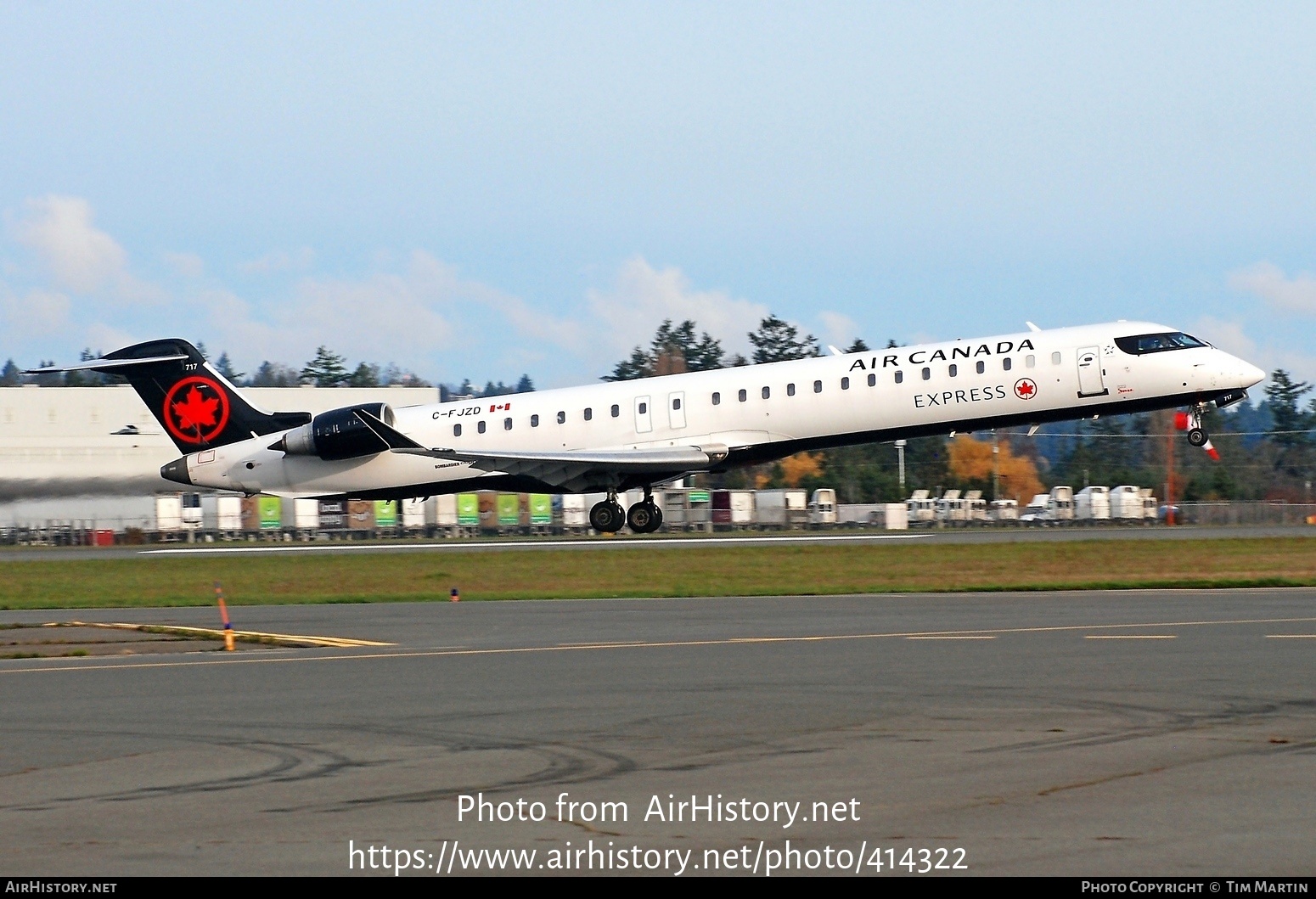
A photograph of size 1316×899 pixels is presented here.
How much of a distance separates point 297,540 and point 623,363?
6031cm

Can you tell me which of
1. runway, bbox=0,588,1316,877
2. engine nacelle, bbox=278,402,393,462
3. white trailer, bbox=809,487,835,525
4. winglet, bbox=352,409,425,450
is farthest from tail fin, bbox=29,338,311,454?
white trailer, bbox=809,487,835,525

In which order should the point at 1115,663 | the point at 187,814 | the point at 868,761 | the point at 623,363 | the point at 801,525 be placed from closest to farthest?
the point at 187,814 → the point at 868,761 → the point at 1115,663 → the point at 801,525 → the point at 623,363

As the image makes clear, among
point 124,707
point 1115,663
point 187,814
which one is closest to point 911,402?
point 1115,663

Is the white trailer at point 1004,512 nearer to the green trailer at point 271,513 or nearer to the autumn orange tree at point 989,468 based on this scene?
the autumn orange tree at point 989,468

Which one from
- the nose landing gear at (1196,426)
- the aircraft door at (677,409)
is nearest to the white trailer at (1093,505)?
the nose landing gear at (1196,426)

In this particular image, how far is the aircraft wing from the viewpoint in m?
34.7

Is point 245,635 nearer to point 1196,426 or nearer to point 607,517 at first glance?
point 607,517

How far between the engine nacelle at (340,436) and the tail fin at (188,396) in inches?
79.9

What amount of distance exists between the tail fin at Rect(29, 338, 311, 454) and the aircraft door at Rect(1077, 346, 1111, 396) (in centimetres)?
1999

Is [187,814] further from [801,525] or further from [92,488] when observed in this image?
[801,525]

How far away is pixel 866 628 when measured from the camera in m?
17.6

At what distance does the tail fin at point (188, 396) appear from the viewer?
3828cm

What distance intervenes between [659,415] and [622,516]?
2.76 m

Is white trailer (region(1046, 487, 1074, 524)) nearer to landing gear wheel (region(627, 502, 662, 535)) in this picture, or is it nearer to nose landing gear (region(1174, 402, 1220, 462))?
nose landing gear (region(1174, 402, 1220, 462))
